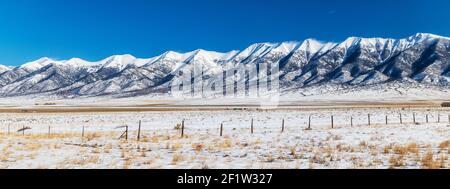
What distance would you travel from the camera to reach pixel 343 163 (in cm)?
1434

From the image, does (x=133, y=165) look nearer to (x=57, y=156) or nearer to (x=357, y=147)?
(x=57, y=156)

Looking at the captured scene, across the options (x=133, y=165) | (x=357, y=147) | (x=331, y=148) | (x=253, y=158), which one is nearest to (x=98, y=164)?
(x=133, y=165)

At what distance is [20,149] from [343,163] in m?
15.0

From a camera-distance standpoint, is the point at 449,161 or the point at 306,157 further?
the point at 306,157

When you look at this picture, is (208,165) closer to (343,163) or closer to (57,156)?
(343,163)
